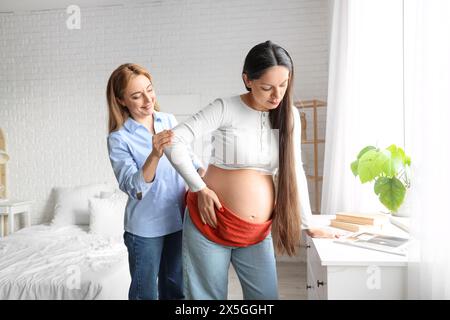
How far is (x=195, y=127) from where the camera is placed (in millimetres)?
966

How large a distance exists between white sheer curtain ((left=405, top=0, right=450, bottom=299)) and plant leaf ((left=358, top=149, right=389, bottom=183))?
60cm

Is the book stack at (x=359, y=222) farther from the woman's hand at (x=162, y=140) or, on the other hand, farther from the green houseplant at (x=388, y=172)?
the woman's hand at (x=162, y=140)

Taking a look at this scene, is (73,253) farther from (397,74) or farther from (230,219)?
(397,74)

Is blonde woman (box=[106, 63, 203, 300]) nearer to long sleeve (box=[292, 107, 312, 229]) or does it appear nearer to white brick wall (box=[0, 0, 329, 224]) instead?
long sleeve (box=[292, 107, 312, 229])

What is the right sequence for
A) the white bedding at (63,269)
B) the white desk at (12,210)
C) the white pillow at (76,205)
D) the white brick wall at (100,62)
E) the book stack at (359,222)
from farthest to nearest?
the white desk at (12,210) → the white pillow at (76,205) → the white brick wall at (100,62) → the white bedding at (63,269) → the book stack at (359,222)

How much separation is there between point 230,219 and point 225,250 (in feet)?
0.34

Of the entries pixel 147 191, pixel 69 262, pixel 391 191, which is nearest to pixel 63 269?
pixel 69 262

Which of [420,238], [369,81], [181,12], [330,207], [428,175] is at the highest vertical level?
[181,12]

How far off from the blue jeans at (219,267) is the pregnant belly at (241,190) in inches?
3.9

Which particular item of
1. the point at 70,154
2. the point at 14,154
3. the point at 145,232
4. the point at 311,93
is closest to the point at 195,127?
the point at 145,232

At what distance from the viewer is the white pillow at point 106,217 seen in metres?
2.80

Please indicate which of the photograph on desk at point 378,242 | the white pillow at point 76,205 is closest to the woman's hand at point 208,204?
the photograph on desk at point 378,242

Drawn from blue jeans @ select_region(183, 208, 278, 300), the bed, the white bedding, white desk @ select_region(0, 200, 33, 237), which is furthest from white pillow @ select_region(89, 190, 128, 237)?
blue jeans @ select_region(183, 208, 278, 300)

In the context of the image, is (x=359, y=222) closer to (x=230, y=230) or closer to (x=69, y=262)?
(x=230, y=230)
